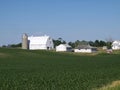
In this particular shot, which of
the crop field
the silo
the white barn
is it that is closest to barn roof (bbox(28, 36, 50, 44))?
the white barn

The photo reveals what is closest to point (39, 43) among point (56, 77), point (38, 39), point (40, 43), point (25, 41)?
point (40, 43)

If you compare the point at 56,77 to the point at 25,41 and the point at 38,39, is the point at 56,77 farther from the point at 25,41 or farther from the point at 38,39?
the point at 38,39

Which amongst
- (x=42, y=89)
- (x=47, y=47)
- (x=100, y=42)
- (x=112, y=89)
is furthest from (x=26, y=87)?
(x=100, y=42)

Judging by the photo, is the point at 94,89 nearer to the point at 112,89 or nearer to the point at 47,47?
the point at 112,89

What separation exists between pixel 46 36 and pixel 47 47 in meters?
6.35

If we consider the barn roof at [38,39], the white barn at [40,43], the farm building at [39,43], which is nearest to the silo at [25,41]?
the farm building at [39,43]

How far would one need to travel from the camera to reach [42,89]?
19.2m

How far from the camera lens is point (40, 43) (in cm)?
15550

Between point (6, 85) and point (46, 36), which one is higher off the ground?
point (46, 36)

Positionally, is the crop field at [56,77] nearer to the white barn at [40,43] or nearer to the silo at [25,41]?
the silo at [25,41]

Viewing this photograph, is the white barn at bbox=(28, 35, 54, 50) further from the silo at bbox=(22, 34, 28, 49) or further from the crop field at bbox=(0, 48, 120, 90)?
the crop field at bbox=(0, 48, 120, 90)

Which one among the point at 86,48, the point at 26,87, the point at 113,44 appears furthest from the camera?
the point at 113,44

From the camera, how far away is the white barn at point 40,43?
155 meters

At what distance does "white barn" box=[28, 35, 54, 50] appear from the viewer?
155375 mm
